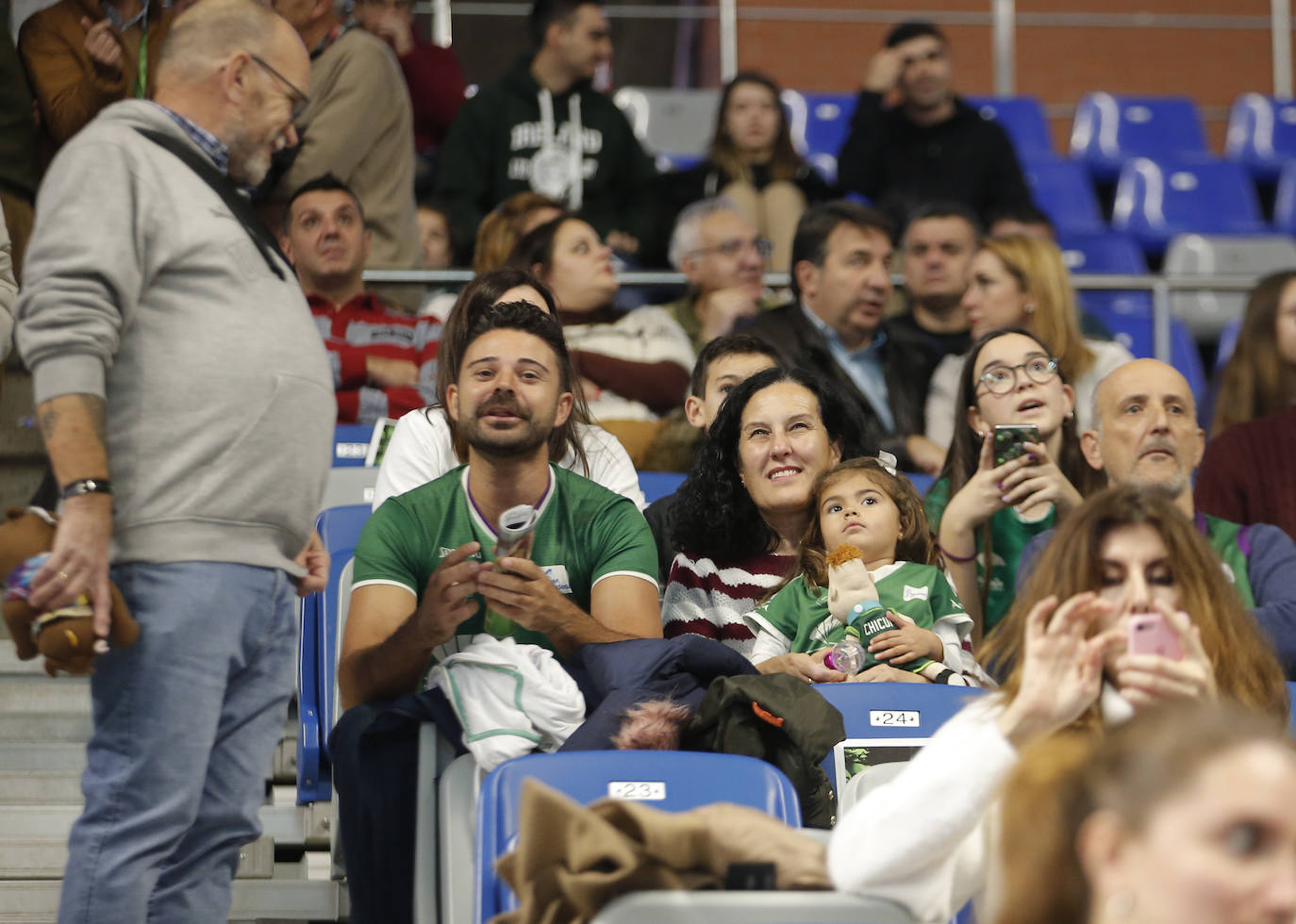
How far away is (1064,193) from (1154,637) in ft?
19.6

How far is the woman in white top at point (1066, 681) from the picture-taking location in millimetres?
1710

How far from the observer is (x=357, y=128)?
15.7 ft

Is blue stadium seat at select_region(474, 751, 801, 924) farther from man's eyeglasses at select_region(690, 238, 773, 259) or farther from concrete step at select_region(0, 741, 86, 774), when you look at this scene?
man's eyeglasses at select_region(690, 238, 773, 259)

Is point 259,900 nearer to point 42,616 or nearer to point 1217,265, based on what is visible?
point 42,616

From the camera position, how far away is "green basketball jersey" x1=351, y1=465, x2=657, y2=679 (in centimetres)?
281

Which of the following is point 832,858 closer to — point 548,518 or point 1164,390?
point 548,518

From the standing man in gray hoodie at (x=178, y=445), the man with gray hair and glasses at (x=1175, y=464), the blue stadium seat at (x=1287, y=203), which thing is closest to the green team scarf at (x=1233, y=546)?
the man with gray hair and glasses at (x=1175, y=464)

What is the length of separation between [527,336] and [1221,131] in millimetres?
7124

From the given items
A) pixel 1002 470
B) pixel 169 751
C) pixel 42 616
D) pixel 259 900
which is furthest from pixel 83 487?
pixel 1002 470

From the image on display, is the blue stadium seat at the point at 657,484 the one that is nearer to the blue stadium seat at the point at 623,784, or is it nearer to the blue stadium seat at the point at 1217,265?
the blue stadium seat at the point at 623,784

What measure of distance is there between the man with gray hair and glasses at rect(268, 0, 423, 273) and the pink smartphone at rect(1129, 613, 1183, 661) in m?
3.27

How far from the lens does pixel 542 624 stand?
2633mm

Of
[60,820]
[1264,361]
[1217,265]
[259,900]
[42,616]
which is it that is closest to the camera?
[42,616]

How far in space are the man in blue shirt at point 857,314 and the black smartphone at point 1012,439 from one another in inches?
41.0
